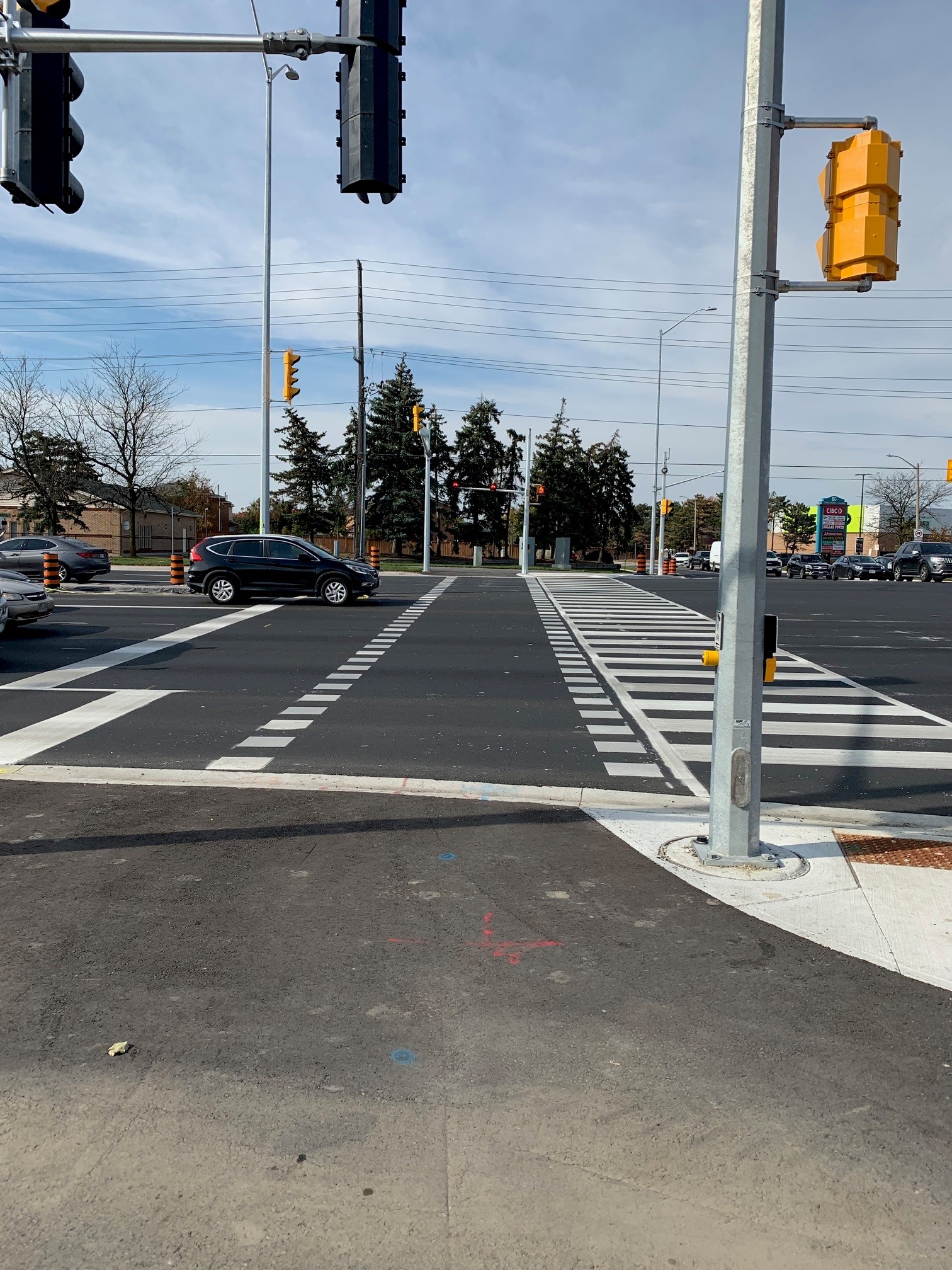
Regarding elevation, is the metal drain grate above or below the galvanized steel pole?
below

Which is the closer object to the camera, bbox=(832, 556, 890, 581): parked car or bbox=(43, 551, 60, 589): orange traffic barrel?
bbox=(43, 551, 60, 589): orange traffic barrel

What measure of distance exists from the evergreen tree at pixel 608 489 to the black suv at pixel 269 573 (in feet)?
198

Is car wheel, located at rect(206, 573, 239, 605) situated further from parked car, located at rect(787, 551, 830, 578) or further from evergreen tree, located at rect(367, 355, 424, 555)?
evergreen tree, located at rect(367, 355, 424, 555)

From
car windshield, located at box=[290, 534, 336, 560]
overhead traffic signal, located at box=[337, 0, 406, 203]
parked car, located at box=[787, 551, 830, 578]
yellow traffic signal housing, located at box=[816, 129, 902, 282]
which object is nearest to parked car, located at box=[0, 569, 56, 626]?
car windshield, located at box=[290, 534, 336, 560]

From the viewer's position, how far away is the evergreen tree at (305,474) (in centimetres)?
7894

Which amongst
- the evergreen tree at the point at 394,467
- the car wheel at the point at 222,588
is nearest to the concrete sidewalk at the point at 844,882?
the car wheel at the point at 222,588

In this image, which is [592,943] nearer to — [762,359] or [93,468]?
[762,359]

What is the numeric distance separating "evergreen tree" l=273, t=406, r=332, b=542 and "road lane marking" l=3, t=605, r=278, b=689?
58292 millimetres

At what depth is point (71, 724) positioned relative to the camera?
10312 mm

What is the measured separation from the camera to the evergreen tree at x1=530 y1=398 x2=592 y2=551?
81312mm

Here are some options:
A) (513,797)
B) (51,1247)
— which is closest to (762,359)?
(513,797)

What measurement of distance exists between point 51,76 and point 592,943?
6.33m

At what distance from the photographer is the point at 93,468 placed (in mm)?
59281

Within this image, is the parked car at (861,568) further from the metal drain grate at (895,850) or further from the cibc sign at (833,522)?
the cibc sign at (833,522)
